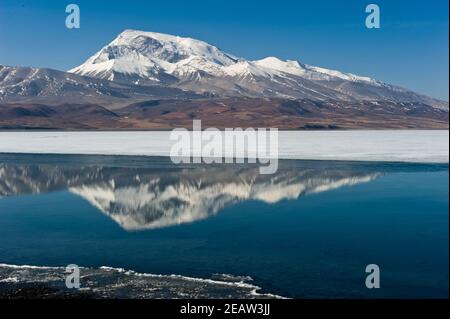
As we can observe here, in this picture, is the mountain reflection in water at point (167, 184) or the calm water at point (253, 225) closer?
the calm water at point (253, 225)
